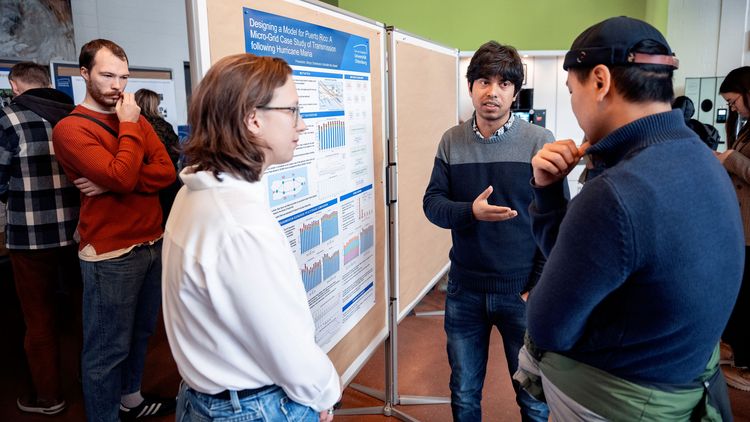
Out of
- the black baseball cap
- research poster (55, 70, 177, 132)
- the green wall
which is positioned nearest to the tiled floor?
research poster (55, 70, 177, 132)

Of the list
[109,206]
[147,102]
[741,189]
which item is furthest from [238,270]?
[741,189]

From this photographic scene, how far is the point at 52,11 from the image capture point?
4766 millimetres

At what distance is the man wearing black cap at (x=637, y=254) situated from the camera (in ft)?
2.82

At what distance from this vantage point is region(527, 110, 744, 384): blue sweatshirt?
855 mm

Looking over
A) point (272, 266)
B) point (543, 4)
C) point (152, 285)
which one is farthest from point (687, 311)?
point (543, 4)

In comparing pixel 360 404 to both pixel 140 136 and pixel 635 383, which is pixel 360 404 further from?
pixel 635 383

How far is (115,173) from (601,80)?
172 centimetres

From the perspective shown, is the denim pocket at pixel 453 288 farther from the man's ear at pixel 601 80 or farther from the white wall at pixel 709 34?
the white wall at pixel 709 34

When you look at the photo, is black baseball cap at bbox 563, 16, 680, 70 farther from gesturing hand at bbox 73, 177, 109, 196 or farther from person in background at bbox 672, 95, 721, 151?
person in background at bbox 672, 95, 721, 151

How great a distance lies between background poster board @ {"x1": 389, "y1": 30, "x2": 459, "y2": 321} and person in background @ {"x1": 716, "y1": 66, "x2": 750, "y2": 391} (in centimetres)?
150

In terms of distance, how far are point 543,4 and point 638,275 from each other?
18.0ft

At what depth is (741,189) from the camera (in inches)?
109

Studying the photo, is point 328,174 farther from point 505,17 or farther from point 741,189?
point 505,17

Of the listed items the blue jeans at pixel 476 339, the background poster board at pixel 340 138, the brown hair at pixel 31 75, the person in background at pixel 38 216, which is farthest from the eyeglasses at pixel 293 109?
the brown hair at pixel 31 75
